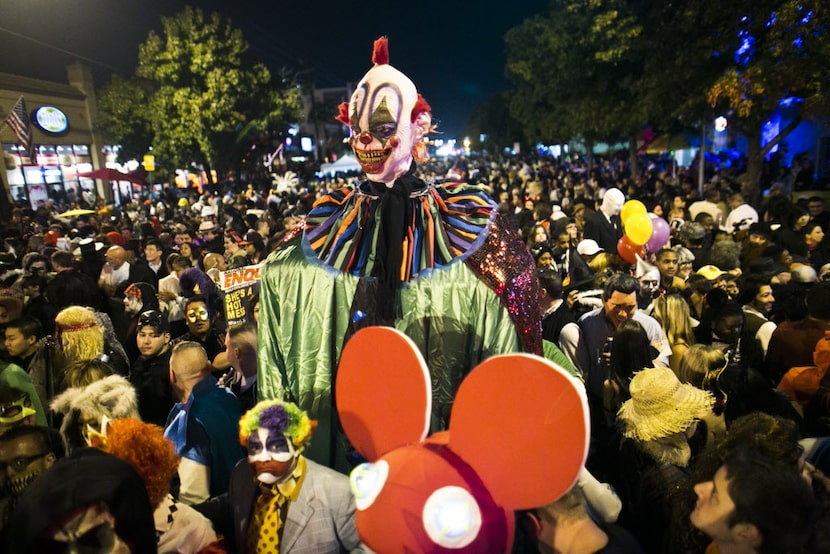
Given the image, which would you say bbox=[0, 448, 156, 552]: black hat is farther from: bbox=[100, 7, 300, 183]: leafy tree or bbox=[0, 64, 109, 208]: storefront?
bbox=[0, 64, 109, 208]: storefront

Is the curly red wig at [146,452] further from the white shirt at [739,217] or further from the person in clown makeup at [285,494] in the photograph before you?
the white shirt at [739,217]

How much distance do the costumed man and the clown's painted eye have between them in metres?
0.84

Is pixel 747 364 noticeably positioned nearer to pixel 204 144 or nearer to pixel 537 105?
pixel 204 144

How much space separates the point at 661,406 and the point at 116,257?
19.3 ft

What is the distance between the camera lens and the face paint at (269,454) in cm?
195

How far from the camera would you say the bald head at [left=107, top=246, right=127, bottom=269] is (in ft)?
20.4

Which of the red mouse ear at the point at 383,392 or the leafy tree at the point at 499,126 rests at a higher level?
the leafy tree at the point at 499,126

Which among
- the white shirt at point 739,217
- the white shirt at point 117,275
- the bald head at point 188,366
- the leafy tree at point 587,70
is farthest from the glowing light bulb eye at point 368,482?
the leafy tree at point 587,70

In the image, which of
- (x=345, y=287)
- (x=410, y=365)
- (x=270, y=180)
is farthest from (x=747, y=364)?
(x=270, y=180)

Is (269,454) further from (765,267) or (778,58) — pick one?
(778,58)

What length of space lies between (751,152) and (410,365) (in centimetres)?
1341

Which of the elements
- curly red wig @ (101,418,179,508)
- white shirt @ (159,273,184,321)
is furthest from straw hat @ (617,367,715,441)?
white shirt @ (159,273,184,321)

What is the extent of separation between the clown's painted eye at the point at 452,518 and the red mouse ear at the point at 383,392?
185 millimetres

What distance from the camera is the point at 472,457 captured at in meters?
1.36
